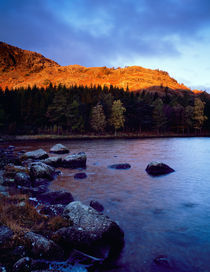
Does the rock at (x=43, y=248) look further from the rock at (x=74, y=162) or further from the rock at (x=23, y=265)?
the rock at (x=74, y=162)

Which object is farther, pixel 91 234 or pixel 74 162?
pixel 74 162

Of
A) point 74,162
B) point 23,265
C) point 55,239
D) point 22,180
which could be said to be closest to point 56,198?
point 22,180

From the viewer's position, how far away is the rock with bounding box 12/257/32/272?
557cm

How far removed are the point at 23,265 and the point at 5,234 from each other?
1414 millimetres

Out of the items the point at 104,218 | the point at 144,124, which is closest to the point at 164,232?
the point at 104,218

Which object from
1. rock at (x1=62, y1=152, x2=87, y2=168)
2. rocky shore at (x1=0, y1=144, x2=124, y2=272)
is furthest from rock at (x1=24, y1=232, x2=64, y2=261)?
rock at (x1=62, y1=152, x2=87, y2=168)

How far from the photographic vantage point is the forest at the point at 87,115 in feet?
252

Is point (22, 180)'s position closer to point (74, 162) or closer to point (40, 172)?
point (40, 172)

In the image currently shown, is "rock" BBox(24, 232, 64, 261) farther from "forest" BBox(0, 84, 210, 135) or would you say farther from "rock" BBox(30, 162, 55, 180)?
"forest" BBox(0, 84, 210, 135)

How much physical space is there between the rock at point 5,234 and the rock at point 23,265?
39.3 inches

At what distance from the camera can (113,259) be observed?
23.4 feet

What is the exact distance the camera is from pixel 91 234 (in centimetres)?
745

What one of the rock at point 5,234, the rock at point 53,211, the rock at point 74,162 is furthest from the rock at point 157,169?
the rock at point 5,234

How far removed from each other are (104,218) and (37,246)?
2.73 meters
